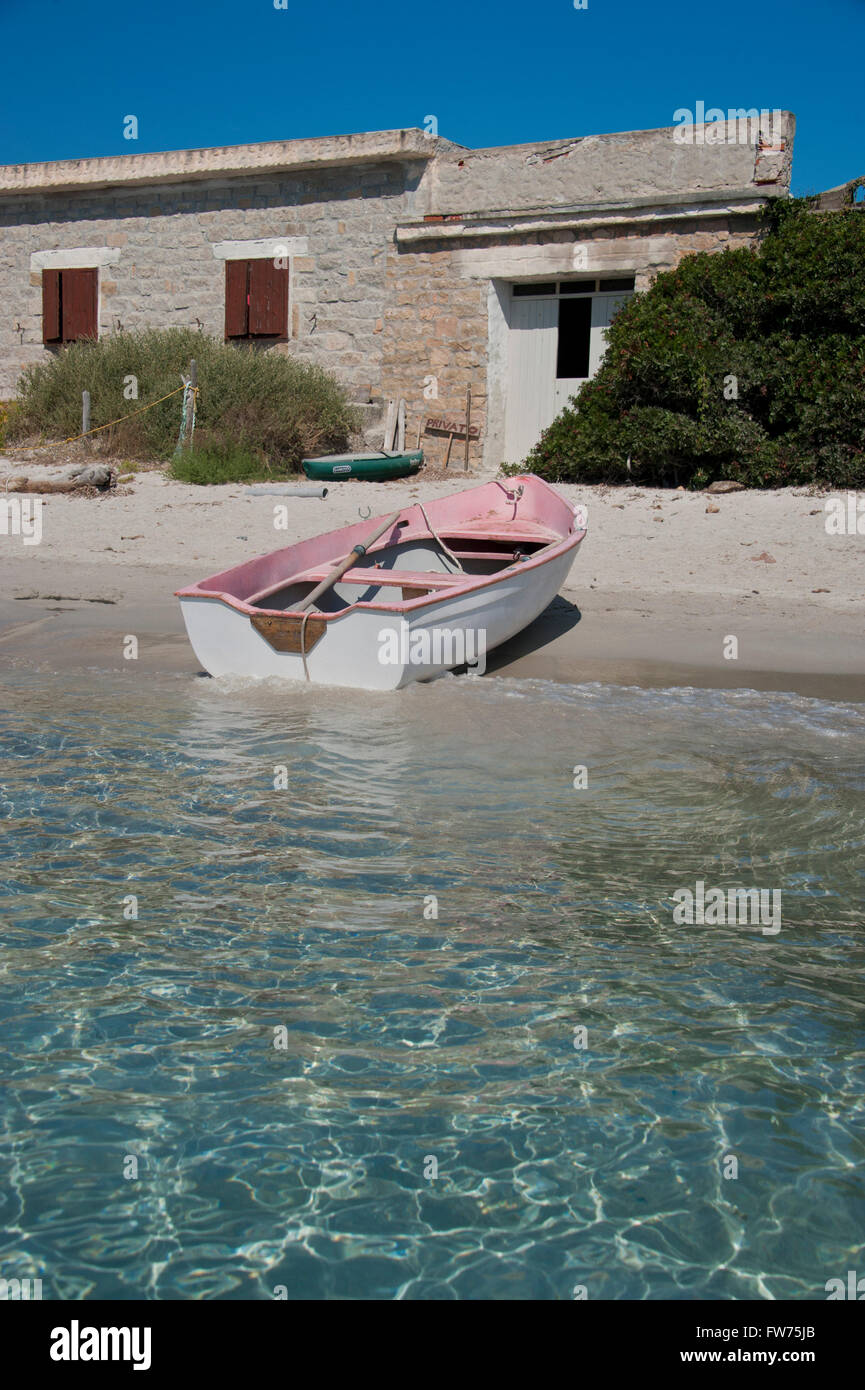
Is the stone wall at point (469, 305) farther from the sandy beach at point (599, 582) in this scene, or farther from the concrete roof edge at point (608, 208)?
the sandy beach at point (599, 582)

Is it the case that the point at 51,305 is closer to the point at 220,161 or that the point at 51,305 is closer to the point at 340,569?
the point at 220,161

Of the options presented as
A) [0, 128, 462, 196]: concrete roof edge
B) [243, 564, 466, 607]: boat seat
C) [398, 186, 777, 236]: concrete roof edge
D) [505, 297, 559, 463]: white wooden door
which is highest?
[0, 128, 462, 196]: concrete roof edge

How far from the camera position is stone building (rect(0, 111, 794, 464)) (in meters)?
14.3

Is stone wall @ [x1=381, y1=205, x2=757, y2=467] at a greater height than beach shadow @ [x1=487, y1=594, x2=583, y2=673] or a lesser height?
greater

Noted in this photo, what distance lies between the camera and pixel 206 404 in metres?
15.2

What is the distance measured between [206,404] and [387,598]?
7.58 m

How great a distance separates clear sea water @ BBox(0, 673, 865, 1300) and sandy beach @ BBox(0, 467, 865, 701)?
2.28 m

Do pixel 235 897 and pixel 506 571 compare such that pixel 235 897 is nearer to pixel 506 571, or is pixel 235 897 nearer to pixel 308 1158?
pixel 308 1158

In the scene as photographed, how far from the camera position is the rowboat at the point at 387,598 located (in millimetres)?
7469

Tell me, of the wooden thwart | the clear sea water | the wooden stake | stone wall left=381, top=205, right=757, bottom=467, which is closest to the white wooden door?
stone wall left=381, top=205, right=757, bottom=467

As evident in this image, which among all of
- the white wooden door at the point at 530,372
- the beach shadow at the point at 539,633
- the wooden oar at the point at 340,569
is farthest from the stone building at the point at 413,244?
the wooden oar at the point at 340,569

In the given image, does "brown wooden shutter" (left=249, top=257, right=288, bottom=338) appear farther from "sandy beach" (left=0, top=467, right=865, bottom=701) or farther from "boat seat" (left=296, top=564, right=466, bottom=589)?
"boat seat" (left=296, top=564, right=466, bottom=589)

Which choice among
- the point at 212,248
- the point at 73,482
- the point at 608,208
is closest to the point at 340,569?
the point at 73,482

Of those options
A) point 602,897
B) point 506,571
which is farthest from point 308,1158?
point 506,571
